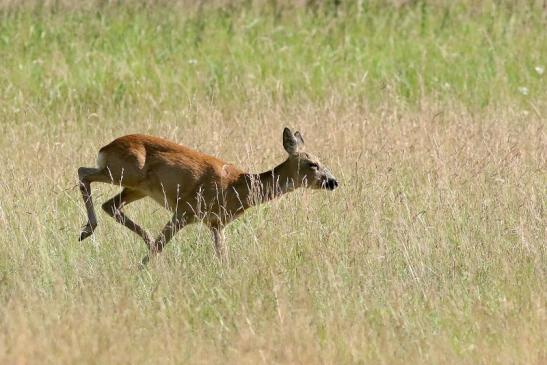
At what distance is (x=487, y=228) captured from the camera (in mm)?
7773

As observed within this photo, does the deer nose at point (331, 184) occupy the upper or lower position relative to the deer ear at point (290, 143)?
lower

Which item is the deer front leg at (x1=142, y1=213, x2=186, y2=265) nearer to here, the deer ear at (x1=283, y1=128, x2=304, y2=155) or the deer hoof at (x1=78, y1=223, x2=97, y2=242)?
the deer hoof at (x1=78, y1=223, x2=97, y2=242)

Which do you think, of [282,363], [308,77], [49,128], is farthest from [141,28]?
[282,363]

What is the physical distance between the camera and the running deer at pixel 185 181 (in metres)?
8.26

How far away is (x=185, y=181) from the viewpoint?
8.33m

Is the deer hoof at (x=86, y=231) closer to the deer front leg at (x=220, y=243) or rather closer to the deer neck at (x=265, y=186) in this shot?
the deer front leg at (x=220, y=243)

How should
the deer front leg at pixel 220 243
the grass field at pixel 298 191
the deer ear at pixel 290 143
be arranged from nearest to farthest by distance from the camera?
1. the grass field at pixel 298 191
2. the deer front leg at pixel 220 243
3. the deer ear at pixel 290 143

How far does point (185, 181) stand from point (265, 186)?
527 mm

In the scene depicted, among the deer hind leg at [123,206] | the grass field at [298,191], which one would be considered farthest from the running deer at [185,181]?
the grass field at [298,191]

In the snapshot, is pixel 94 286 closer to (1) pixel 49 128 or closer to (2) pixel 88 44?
(1) pixel 49 128

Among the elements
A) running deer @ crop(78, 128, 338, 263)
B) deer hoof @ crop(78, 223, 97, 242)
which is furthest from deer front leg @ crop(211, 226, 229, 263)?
deer hoof @ crop(78, 223, 97, 242)

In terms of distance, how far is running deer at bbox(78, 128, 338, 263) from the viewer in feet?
27.1

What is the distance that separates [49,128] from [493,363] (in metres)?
6.09

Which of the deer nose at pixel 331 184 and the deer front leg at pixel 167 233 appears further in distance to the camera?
the deer nose at pixel 331 184
